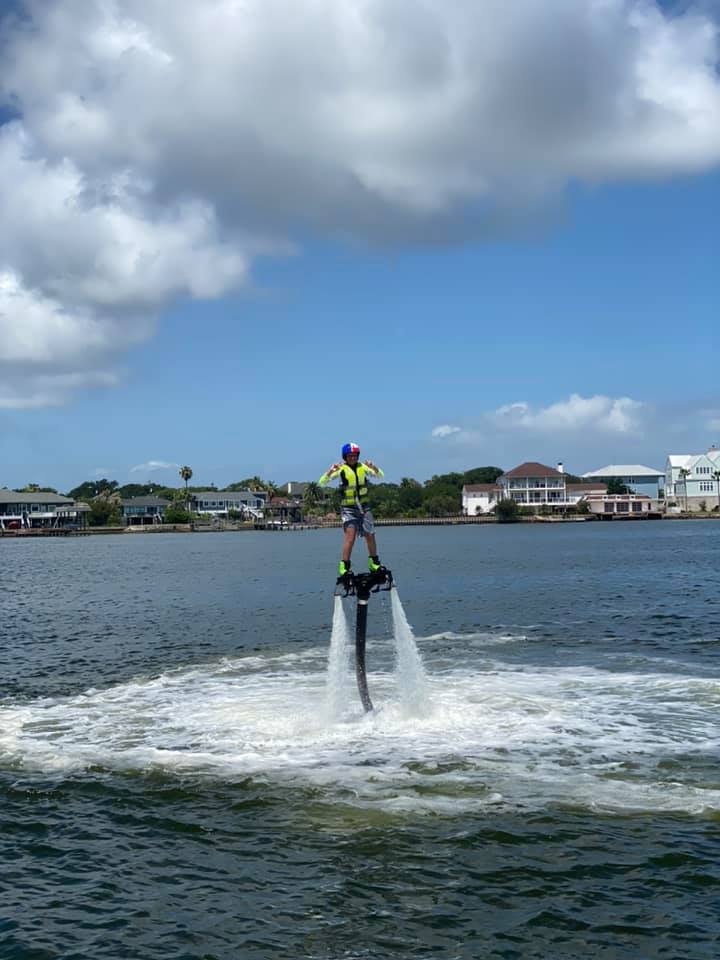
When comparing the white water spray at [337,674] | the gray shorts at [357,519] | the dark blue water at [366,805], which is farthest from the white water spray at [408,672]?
the gray shorts at [357,519]

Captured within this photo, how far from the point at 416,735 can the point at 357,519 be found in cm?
461

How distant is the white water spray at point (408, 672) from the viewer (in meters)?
19.2

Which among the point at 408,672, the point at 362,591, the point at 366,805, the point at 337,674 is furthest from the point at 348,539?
the point at 366,805

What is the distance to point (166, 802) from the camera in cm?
1455

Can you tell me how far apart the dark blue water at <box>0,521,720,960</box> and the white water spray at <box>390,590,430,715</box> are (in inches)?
11.7

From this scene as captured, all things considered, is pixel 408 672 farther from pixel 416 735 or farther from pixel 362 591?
pixel 362 591

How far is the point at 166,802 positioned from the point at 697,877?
805 centimetres

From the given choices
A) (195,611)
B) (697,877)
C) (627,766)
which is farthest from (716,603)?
(697,877)

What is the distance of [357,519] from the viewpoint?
19.3 meters

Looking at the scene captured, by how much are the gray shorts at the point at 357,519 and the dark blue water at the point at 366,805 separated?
4122mm

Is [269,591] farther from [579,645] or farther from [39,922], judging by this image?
[39,922]

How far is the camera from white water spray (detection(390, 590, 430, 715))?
756 inches

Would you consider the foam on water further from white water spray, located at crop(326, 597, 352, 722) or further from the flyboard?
the flyboard

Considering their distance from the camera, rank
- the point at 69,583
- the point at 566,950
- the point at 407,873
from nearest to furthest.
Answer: the point at 566,950, the point at 407,873, the point at 69,583
